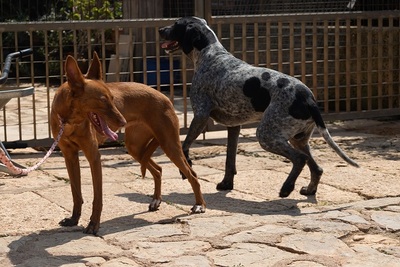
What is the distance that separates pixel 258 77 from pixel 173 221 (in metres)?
1.60

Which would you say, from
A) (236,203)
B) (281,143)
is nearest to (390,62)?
(281,143)

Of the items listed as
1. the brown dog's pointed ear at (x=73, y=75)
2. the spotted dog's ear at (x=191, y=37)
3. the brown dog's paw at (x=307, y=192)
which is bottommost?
the brown dog's paw at (x=307, y=192)

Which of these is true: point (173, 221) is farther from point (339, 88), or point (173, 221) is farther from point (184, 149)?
point (339, 88)

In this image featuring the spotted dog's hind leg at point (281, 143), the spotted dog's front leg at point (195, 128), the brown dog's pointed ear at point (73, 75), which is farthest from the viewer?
the spotted dog's front leg at point (195, 128)

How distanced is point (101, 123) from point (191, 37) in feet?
7.16

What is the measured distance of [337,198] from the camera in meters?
7.21

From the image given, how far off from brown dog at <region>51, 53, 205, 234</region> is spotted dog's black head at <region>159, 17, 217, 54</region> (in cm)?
127

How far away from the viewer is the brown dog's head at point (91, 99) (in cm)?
579

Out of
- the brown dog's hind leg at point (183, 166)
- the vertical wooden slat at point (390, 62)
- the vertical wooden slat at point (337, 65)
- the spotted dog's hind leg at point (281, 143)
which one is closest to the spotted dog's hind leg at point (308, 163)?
the spotted dog's hind leg at point (281, 143)

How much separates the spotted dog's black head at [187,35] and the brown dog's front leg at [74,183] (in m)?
1.96

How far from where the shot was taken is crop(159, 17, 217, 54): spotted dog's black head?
308 inches

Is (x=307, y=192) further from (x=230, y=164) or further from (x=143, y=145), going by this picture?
(x=143, y=145)

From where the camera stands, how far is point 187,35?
25.8ft

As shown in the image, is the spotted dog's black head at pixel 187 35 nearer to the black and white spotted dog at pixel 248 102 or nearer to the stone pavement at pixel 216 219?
the black and white spotted dog at pixel 248 102
